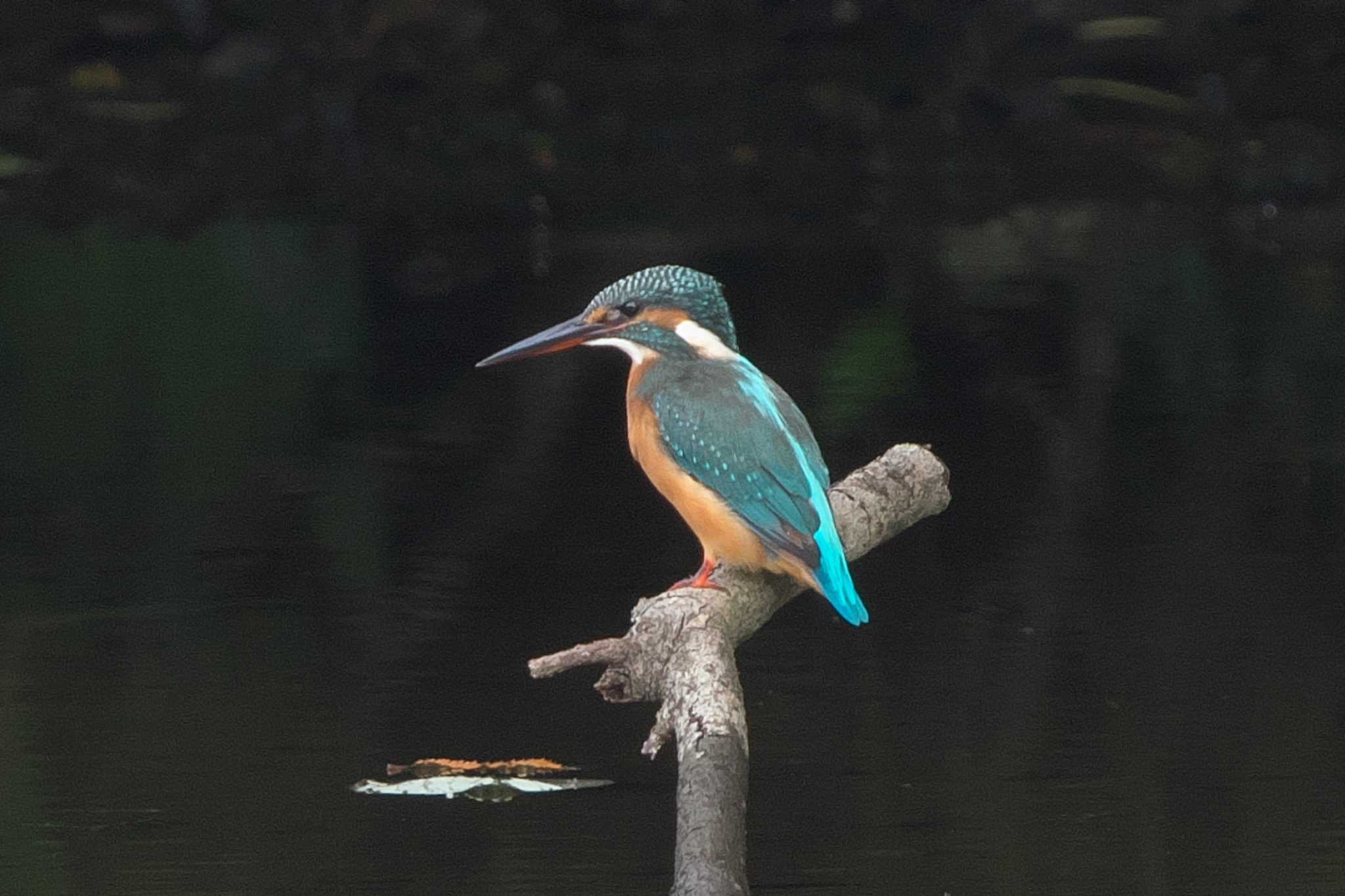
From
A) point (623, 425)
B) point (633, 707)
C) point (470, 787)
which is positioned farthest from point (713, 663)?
point (623, 425)

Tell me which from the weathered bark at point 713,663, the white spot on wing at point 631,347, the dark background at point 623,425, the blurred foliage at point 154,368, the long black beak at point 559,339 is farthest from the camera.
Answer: the blurred foliage at point 154,368

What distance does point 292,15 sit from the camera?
15.4 meters

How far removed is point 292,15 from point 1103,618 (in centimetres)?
1065

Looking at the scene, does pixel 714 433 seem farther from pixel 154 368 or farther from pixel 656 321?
pixel 154 368

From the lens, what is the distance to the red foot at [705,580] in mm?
3430

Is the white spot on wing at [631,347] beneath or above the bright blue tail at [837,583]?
above

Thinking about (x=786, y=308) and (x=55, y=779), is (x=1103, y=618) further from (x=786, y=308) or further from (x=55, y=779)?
(x=786, y=308)

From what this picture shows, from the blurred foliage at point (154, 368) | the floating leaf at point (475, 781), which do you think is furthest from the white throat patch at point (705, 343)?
the blurred foliage at point (154, 368)

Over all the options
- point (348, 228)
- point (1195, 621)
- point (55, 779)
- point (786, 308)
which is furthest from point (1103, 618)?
point (348, 228)

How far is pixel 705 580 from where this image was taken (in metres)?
3.49

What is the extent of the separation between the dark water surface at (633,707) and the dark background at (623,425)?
0.02 m

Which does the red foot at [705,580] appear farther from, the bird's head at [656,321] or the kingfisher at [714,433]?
the bird's head at [656,321]

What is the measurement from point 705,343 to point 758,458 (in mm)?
220

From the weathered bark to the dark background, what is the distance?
2.49ft
